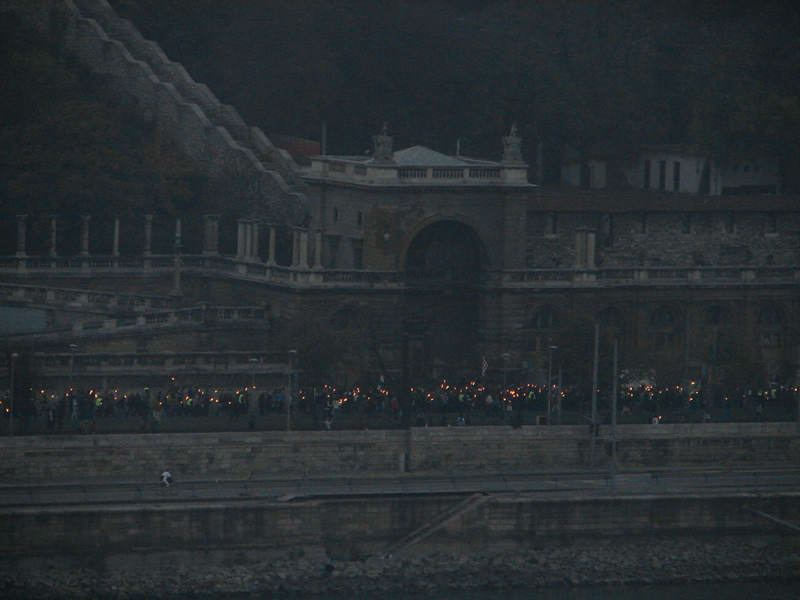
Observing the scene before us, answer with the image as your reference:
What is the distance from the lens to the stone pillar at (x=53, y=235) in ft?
474

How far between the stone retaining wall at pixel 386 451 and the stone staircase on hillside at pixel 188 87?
29528 mm

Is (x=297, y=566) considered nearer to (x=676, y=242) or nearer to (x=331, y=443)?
(x=331, y=443)

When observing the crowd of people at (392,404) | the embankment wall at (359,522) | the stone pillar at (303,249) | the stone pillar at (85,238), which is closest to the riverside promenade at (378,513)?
the embankment wall at (359,522)

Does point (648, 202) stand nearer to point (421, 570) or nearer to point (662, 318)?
point (662, 318)

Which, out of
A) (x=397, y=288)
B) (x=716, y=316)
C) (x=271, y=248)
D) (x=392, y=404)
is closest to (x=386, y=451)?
(x=392, y=404)

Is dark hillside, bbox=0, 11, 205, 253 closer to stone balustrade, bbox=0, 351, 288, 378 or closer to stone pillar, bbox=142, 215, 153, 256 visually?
stone pillar, bbox=142, 215, 153, 256

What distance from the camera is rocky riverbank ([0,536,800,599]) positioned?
116m

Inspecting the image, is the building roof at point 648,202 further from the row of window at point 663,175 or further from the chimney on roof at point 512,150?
the chimney on roof at point 512,150

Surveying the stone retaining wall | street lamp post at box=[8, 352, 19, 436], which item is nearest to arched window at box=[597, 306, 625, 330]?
the stone retaining wall

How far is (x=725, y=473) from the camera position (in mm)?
127750

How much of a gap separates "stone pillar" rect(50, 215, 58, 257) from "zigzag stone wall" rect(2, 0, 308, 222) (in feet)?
33.4

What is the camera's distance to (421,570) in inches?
4675

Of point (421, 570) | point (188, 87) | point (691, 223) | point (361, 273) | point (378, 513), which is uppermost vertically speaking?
point (188, 87)

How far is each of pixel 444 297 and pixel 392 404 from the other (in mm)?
11875
